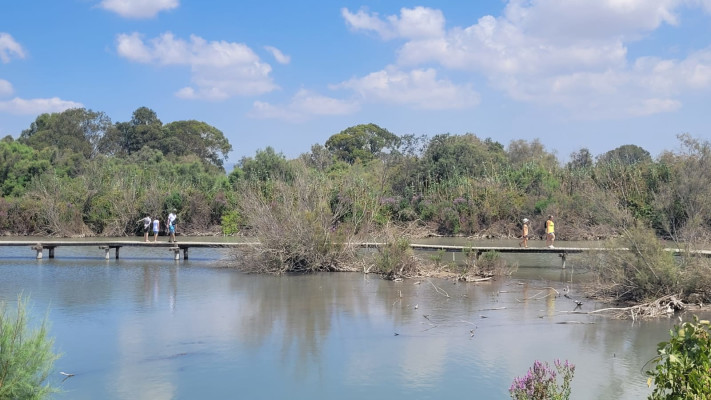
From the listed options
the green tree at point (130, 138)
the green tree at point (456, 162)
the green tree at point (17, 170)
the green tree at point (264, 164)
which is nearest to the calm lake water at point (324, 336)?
the green tree at point (456, 162)

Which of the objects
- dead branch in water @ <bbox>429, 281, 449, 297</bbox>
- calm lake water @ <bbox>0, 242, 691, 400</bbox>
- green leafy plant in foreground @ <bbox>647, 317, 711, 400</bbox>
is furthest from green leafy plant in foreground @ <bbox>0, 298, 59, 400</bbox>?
dead branch in water @ <bbox>429, 281, 449, 297</bbox>

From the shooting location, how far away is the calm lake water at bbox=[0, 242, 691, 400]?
9.76 meters

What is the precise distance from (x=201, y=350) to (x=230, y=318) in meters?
2.79

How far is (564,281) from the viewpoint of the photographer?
63.5 ft

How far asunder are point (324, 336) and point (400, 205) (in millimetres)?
24043

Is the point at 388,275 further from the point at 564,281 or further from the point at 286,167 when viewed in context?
the point at 286,167

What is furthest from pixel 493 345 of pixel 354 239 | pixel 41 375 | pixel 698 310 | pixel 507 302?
pixel 354 239

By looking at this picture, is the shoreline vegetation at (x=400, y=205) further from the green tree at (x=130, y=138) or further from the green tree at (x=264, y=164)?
the green tree at (x=130, y=138)

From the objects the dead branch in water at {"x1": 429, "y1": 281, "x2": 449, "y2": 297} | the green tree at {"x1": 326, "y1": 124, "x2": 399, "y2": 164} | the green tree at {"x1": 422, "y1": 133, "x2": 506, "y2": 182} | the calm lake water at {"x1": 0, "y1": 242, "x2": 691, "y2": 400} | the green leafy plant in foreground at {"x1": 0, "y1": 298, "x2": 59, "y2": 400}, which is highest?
the green tree at {"x1": 326, "y1": 124, "x2": 399, "y2": 164}

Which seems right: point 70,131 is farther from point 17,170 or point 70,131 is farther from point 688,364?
point 688,364

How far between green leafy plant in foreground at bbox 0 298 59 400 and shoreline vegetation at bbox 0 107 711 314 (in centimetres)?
1212

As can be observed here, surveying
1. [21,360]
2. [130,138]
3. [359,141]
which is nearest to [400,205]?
[359,141]

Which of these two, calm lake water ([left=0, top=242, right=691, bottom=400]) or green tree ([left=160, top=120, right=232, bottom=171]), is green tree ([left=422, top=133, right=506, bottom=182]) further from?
green tree ([left=160, top=120, right=232, bottom=171])

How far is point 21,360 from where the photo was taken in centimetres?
603
